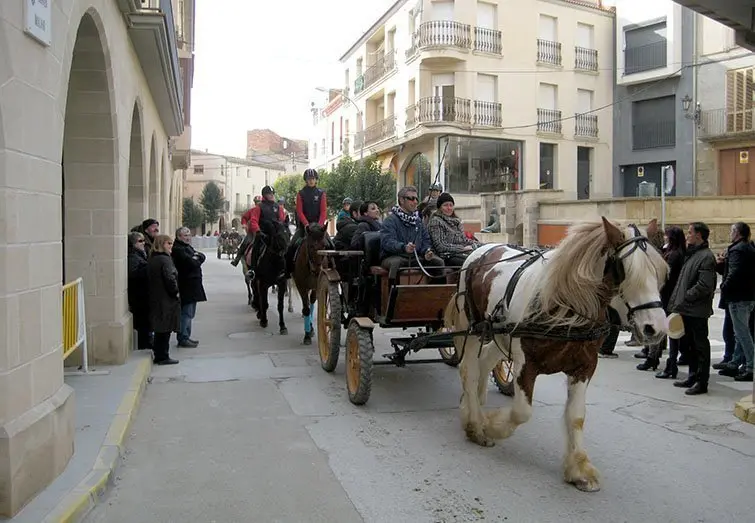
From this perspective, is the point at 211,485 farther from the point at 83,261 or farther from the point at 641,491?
the point at 83,261

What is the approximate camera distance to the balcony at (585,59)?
33219 millimetres

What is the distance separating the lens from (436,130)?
30359mm

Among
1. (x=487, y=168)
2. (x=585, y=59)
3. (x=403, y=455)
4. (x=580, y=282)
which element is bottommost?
(x=403, y=455)

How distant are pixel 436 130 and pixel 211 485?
1060 inches

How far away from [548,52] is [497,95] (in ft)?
12.1

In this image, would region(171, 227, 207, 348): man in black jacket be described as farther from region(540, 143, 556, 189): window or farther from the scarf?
region(540, 143, 556, 189): window

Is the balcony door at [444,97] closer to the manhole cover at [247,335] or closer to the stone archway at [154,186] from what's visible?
the stone archway at [154,186]

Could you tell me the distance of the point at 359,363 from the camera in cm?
659

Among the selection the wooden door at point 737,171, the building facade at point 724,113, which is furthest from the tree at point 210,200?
the wooden door at point 737,171

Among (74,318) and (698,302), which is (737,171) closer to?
(698,302)

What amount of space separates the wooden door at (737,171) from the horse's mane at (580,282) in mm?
26956

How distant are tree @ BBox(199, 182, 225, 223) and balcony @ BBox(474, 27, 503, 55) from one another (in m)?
41.7

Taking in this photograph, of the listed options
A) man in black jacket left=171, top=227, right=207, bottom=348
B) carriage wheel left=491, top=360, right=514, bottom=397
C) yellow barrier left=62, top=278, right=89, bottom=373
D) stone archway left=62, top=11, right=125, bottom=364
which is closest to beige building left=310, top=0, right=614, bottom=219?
man in black jacket left=171, top=227, right=207, bottom=348

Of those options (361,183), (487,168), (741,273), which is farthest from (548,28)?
(741,273)
